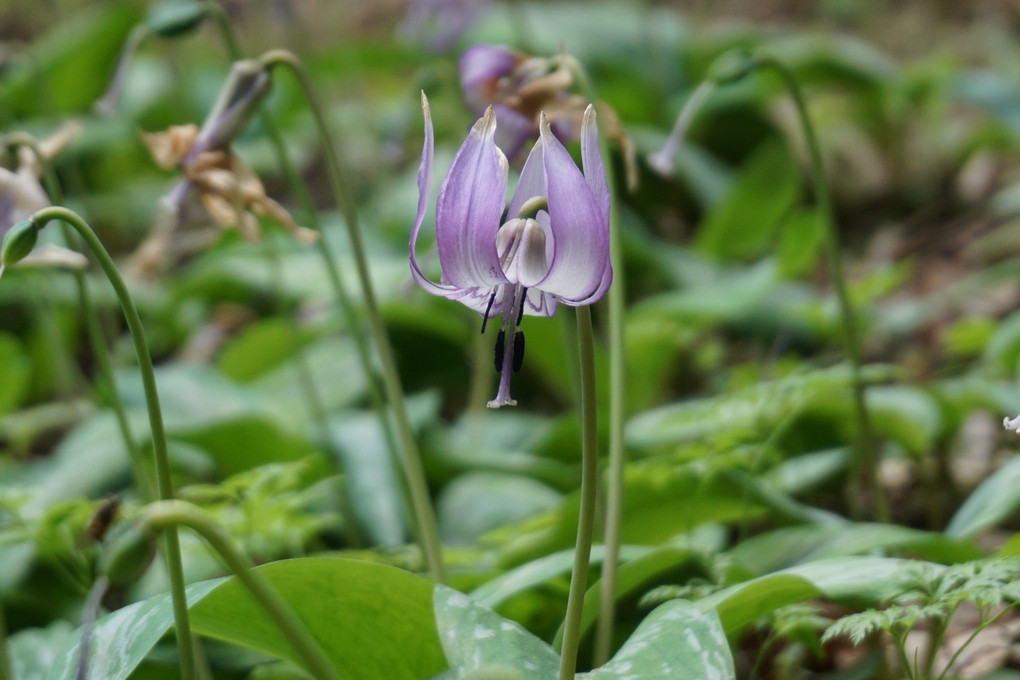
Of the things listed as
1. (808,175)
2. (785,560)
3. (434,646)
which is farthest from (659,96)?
(434,646)

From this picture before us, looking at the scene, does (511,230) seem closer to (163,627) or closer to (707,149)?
(163,627)

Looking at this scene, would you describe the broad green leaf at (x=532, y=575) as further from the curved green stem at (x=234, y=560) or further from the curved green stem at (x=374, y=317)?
the curved green stem at (x=234, y=560)

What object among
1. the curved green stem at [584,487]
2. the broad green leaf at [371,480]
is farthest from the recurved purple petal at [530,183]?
the broad green leaf at [371,480]

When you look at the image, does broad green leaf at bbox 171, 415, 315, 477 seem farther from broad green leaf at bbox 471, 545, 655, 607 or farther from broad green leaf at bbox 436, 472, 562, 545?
broad green leaf at bbox 471, 545, 655, 607

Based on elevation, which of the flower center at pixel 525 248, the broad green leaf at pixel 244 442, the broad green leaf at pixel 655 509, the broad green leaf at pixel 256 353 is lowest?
the broad green leaf at pixel 256 353

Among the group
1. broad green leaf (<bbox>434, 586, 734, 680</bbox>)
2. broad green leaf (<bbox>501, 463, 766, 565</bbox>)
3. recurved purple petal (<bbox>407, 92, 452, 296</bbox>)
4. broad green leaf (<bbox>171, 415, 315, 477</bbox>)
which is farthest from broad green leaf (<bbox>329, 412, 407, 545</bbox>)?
recurved purple petal (<bbox>407, 92, 452, 296</bbox>)

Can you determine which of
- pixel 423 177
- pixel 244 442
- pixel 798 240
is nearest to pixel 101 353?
pixel 244 442

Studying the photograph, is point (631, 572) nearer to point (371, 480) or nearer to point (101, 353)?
point (101, 353)
